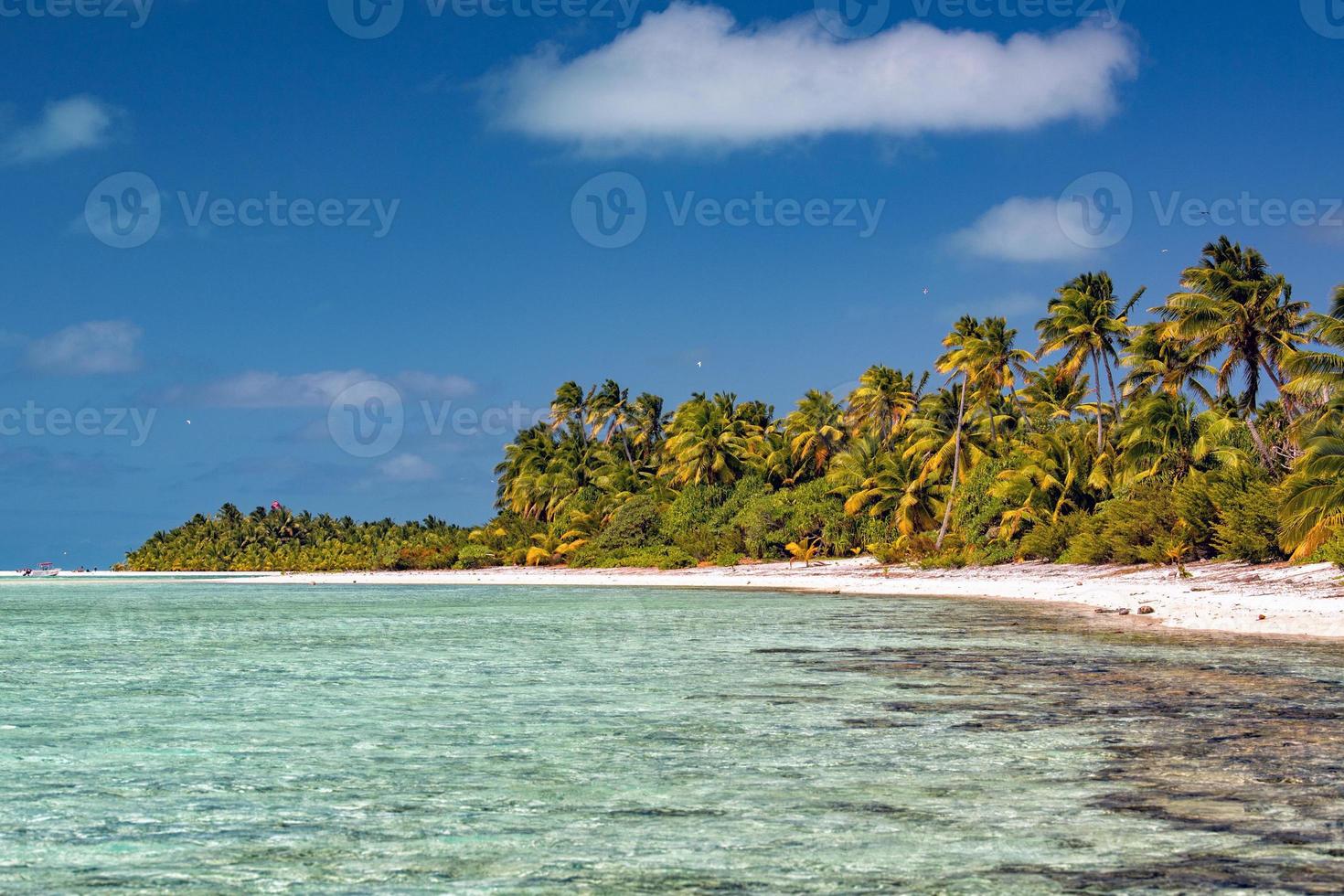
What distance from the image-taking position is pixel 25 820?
771 cm

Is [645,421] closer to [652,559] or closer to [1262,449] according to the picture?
[652,559]

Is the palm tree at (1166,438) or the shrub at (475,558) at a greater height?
the palm tree at (1166,438)

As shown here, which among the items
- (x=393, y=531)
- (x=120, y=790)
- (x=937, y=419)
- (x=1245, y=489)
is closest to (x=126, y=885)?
(x=120, y=790)

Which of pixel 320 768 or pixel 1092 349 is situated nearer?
pixel 320 768

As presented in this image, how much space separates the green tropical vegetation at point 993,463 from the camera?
35.2 m

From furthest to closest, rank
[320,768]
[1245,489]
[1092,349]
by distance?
[1092,349] < [1245,489] < [320,768]

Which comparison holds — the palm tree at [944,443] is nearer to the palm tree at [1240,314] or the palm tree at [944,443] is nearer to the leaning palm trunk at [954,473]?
the leaning palm trunk at [954,473]

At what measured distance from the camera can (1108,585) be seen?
112ft

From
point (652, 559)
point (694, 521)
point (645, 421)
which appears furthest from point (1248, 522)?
point (645, 421)

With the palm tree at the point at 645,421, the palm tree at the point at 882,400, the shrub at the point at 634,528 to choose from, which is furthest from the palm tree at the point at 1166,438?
the palm tree at the point at 645,421

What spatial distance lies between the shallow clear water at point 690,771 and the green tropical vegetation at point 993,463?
17.2 metres

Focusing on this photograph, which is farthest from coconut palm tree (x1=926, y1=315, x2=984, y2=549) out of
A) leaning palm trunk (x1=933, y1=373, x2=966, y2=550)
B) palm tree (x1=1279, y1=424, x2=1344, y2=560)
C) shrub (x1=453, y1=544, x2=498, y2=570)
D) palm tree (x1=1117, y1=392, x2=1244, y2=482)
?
shrub (x1=453, y1=544, x2=498, y2=570)

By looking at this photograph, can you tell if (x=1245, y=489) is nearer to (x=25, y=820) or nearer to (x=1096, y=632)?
(x=1096, y=632)

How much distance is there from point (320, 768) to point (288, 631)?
18.2 metres
